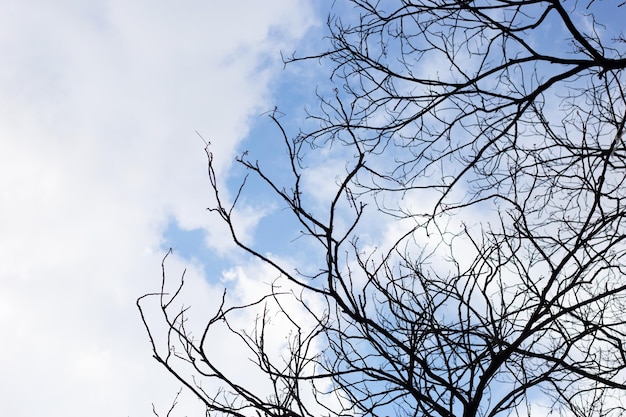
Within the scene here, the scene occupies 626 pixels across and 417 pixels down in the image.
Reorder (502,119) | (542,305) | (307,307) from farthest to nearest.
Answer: (502,119) → (307,307) → (542,305)

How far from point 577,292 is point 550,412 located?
2.26 ft

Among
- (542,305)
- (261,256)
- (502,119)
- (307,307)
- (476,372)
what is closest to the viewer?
(261,256)

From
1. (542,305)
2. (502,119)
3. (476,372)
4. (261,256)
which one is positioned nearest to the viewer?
(261,256)

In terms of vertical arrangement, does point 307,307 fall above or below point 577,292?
above

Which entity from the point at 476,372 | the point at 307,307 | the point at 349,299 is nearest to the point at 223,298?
→ the point at 307,307

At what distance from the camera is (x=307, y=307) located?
2.91 m

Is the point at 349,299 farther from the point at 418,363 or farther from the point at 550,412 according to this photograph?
the point at 550,412

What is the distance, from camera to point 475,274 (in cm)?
294

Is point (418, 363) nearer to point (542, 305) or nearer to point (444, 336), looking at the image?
point (444, 336)

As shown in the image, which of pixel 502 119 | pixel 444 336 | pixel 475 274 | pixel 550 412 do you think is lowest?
pixel 550 412

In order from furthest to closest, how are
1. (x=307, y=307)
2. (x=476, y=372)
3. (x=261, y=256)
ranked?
(x=307, y=307) → (x=476, y=372) → (x=261, y=256)

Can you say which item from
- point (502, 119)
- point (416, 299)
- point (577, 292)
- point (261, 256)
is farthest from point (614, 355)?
point (261, 256)

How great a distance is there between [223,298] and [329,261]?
2.14 ft

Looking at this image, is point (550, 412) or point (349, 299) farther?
point (550, 412)
